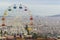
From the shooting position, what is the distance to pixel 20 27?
1.91 m

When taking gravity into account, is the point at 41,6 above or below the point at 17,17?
above

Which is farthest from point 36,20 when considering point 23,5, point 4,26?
point 4,26

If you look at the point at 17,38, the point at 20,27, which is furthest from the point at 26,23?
the point at 17,38

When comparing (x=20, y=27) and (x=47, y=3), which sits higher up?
(x=47, y=3)

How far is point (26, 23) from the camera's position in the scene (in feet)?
6.27

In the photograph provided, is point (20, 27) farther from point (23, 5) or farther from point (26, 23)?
point (23, 5)

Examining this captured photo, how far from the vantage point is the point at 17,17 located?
1914 mm

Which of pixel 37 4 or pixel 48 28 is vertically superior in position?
pixel 37 4

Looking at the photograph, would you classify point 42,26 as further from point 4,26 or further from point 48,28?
point 4,26

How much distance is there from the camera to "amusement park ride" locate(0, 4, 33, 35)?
6.22 feet

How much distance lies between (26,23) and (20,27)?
84 millimetres

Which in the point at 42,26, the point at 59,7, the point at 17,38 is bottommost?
the point at 17,38

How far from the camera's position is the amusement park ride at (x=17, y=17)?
1.89m

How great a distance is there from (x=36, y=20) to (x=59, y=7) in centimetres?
31
